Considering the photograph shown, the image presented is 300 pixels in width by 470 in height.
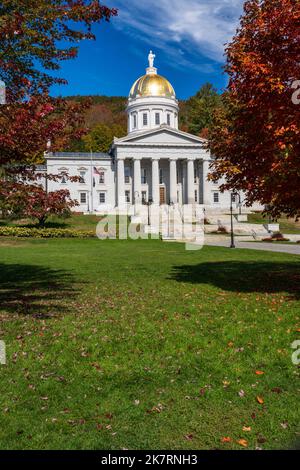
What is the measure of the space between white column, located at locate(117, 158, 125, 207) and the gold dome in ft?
53.8

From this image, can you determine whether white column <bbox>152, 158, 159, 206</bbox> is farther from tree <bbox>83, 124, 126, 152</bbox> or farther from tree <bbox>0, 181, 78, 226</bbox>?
tree <bbox>0, 181, 78, 226</bbox>

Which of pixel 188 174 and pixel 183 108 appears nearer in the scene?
pixel 188 174

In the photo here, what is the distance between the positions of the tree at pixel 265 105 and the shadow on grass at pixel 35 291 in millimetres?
5830

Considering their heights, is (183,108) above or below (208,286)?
above

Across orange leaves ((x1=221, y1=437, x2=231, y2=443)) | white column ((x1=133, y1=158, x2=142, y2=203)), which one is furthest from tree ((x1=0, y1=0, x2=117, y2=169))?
white column ((x1=133, y1=158, x2=142, y2=203))

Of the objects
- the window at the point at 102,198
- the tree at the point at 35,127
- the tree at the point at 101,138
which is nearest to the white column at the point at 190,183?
the window at the point at 102,198

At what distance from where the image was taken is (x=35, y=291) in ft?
41.4

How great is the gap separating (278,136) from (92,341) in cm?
616

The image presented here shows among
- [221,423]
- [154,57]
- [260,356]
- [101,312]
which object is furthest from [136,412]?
[154,57]

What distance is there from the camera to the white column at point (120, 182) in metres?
73.2

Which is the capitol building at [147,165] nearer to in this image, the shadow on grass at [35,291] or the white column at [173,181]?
the white column at [173,181]

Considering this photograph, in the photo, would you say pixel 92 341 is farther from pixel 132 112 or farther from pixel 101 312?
pixel 132 112

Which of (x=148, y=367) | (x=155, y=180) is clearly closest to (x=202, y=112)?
(x=155, y=180)

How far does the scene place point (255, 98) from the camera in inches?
390
